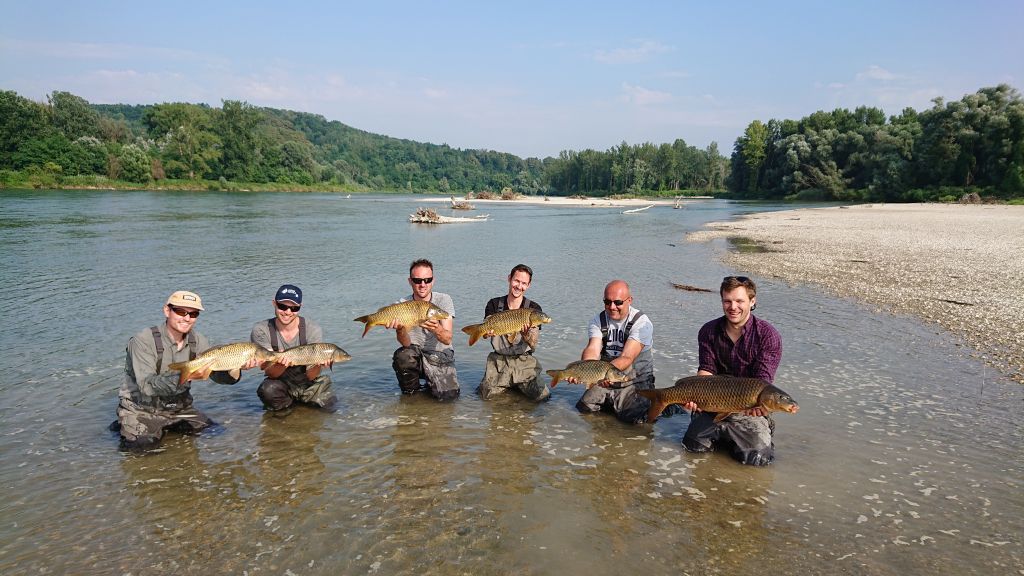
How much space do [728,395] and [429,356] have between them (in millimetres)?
4077

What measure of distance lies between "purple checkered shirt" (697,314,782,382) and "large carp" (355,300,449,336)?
3241 mm

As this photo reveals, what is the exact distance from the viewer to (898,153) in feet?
252

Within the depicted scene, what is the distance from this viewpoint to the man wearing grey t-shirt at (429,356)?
765cm

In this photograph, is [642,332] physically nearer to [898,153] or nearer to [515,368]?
[515,368]

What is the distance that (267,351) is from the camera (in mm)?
6191

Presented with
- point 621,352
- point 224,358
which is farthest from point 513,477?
point 224,358

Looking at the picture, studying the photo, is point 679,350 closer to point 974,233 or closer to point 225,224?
point 974,233

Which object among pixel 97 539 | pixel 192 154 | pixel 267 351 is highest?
pixel 192 154

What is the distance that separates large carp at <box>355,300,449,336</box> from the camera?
7070 mm

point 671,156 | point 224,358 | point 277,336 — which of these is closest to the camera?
point 224,358

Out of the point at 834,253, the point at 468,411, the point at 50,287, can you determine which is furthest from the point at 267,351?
the point at 834,253

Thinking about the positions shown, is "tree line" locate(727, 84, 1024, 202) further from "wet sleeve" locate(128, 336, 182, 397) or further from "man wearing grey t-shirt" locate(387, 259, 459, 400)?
"wet sleeve" locate(128, 336, 182, 397)

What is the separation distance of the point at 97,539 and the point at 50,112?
127 meters

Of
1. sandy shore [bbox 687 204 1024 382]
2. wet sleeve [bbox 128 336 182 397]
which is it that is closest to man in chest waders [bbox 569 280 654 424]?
wet sleeve [bbox 128 336 182 397]
